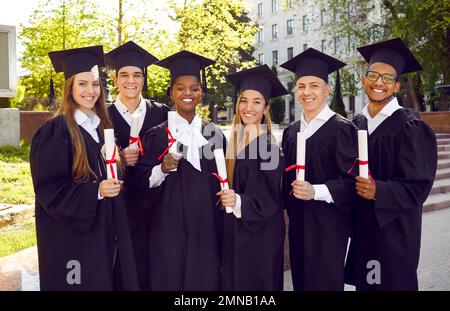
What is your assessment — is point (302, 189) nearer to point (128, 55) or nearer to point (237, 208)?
point (237, 208)

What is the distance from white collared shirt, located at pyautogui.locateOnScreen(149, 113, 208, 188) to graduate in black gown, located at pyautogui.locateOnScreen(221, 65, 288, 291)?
0.23 meters

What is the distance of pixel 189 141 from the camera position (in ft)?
11.3

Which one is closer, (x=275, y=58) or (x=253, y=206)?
(x=253, y=206)

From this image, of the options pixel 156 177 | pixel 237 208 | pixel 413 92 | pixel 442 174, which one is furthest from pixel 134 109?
pixel 413 92

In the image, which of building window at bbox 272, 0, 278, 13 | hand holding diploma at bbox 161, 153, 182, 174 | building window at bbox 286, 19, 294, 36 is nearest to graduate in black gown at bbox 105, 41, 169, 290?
hand holding diploma at bbox 161, 153, 182, 174

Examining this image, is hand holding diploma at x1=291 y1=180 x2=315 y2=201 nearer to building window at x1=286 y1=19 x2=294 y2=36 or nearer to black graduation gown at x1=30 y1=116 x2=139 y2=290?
black graduation gown at x1=30 y1=116 x2=139 y2=290

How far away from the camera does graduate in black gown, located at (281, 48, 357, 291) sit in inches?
131

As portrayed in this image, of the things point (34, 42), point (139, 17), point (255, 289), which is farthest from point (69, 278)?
point (34, 42)

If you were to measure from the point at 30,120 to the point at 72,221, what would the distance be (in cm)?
1408

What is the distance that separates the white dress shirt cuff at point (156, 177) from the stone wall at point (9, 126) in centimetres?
1079

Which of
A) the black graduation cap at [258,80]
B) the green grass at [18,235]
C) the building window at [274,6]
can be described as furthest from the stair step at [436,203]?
the building window at [274,6]

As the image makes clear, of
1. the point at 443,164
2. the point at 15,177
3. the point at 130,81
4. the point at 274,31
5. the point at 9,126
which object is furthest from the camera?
the point at 274,31

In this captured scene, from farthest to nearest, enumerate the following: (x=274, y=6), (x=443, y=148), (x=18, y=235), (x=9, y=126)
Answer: (x=274, y=6), (x=443, y=148), (x=9, y=126), (x=18, y=235)

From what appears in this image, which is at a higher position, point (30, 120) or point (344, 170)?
point (30, 120)
